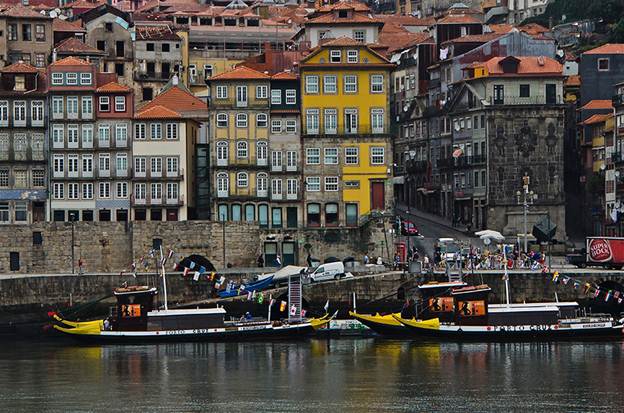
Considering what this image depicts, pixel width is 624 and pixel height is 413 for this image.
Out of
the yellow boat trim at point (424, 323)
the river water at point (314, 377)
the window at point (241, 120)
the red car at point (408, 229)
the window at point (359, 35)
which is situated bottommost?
the river water at point (314, 377)

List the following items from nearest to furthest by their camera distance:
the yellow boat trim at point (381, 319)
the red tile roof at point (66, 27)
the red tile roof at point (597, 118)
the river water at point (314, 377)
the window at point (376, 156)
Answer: the river water at point (314, 377) < the yellow boat trim at point (381, 319) < the window at point (376, 156) < the red tile roof at point (597, 118) < the red tile roof at point (66, 27)

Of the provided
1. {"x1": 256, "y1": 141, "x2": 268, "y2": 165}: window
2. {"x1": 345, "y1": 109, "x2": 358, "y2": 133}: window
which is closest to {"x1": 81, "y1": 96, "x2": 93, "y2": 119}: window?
{"x1": 256, "y1": 141, "x2": 268, "y2": 165}: window

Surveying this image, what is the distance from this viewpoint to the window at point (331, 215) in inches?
5094

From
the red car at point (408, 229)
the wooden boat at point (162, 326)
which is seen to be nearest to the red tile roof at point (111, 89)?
the red car at point (408, 229)

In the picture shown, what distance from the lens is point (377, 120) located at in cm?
13038

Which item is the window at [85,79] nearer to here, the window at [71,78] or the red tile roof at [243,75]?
the window at [71,78]

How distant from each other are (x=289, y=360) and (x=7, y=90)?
38255 millimetres

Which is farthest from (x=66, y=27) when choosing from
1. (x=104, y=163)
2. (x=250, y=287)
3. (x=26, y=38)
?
(x=250, y=287)

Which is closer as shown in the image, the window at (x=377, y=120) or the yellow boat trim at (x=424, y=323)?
the yellow boat trim at (x=424, y=323)

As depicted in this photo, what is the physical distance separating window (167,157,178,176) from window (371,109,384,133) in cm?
1210

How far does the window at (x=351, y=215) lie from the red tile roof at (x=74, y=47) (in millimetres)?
27144

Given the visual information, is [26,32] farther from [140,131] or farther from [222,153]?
[222,153]

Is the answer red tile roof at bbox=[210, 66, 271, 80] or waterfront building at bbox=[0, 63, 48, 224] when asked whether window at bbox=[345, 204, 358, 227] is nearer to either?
red tile roof at bbox=[210, 66, 271, 80]

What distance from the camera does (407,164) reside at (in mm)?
159625
